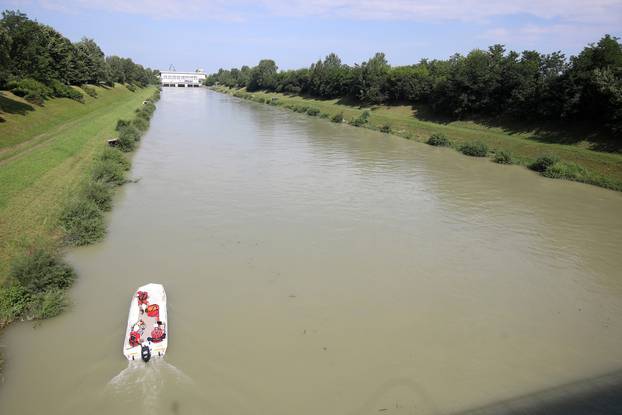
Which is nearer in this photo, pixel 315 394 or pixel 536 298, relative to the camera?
pixel 315 394

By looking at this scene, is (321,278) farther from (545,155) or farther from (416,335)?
(545,155)

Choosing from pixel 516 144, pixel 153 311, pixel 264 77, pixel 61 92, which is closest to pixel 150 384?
pixel 153 311

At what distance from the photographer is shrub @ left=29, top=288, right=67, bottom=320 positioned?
30.2 feet

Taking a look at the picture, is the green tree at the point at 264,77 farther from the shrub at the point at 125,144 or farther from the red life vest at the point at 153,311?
the red life vest at the point at 153,311

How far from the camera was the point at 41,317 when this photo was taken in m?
9.23

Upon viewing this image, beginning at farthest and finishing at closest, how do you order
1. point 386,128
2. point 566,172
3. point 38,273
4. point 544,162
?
point 386,128 → point 544,162 → point 566,172 → point 38,273

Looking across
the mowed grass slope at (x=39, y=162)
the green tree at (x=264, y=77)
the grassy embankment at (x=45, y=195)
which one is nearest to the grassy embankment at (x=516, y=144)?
the grassy embankment at (x=45, y=195)

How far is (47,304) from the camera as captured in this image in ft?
30.6

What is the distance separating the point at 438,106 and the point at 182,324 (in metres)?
43.4

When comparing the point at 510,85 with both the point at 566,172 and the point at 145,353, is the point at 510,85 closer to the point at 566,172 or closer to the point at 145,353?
the point at 566,172

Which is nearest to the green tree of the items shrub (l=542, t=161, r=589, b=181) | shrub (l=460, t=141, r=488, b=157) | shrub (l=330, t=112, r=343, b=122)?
shrub (l=330, t=112, r=343, b=122)

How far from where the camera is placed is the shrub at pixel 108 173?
731 inches

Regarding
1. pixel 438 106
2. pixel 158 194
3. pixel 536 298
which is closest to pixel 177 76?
pixel 438 106

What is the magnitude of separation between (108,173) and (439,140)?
28.5m
